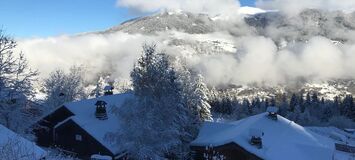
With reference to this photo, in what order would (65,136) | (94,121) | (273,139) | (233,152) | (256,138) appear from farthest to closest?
(65,136) → (94,121) → (273,139) → (233,152) → (256,138)

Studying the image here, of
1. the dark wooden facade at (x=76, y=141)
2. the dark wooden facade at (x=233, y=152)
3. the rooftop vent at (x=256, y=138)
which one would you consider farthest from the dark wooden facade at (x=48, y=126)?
the rooftop vent at (x=256, y=138)

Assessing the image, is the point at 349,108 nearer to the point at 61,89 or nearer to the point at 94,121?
the point at 61,89

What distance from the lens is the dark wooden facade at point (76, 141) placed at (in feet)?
138

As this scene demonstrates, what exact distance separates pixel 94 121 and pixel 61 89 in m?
22.1

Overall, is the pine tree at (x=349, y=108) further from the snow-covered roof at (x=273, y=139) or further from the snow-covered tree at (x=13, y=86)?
the snow-covered tree at (x=13, y=86)

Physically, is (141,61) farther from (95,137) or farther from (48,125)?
(48,125)

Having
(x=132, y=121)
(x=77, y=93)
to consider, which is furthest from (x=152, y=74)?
(x=77, y=93)

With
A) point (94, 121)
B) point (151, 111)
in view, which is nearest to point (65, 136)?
point (94, 121)

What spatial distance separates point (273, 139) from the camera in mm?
43719

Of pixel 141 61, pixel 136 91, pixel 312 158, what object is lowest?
pixel 312 158

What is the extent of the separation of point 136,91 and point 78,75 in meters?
41.6

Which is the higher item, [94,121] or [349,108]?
[94,121]

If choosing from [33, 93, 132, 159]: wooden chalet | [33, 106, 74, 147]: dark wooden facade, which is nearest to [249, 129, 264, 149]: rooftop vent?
[33, 93, 132, 159]: wooden chalet

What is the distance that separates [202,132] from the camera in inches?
1887
